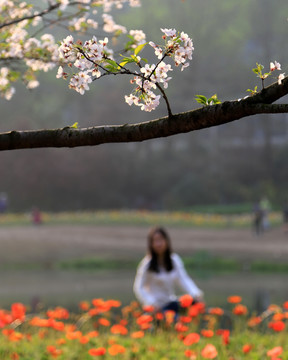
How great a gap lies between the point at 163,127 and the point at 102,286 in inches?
385

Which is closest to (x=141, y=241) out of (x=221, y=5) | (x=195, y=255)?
(x=195, y=255)

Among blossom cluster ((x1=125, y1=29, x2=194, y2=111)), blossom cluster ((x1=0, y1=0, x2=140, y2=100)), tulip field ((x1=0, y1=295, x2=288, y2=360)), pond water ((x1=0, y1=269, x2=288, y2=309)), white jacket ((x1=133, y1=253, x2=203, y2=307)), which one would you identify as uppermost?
blossom cluster ((x1=0, y1=0, x2=140, y2=100))

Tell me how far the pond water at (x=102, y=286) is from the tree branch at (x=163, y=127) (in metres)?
6.97

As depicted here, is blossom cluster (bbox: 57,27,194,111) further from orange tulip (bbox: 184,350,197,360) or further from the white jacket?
the white jacket

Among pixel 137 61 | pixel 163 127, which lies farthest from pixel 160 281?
pixel 137 61

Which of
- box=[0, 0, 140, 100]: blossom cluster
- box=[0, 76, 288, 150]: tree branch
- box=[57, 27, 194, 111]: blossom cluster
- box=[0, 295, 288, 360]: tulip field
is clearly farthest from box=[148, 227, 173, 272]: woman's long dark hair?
box=[57, 27, 194, 111]: blossom cluster

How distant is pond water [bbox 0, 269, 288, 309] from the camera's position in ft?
36.0

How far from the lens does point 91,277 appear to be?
560 inches

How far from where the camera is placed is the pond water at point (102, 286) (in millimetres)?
10977

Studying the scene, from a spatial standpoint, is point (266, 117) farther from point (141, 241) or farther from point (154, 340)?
point (154, 340)

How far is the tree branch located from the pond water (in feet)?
22.9

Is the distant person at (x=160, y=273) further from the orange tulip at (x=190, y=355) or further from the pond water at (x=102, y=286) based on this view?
the pond water at (x=102, y=286)

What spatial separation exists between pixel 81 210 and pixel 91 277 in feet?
60.1

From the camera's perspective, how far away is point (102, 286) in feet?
41.7
